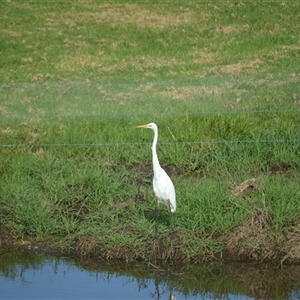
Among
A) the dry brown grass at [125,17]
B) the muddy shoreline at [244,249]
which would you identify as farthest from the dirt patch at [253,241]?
the dry brown grass at [125,17]

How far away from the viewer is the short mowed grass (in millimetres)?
11219

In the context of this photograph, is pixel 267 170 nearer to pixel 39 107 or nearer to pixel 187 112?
pixel 187 112

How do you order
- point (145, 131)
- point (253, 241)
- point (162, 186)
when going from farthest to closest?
point (145, 131), point (253, 241), point (162, 186)

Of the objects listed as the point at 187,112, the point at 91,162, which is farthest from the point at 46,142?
the point at 187,112

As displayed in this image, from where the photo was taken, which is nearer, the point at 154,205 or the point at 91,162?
the point at 154,205

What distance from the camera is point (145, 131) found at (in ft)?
43.2

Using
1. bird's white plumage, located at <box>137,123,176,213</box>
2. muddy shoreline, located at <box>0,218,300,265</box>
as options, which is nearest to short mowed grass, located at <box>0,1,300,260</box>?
muddy shoreline, located at <box>0,218,300,265</box>

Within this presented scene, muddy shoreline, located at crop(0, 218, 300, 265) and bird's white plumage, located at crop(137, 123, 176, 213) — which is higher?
bird's white plumage, located at crop(137, 123, 176, 213)

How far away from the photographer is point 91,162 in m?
12.4

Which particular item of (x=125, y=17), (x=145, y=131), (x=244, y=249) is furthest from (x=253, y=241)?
(x=125, y=17)

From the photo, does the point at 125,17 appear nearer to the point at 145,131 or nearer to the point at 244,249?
the point at 145,131

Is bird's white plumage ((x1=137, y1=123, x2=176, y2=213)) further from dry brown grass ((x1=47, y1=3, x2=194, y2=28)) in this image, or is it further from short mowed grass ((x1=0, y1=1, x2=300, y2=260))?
dry brown grass ((x1=47, y1=3, x2=194, y2=28))

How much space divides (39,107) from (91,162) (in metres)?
2.26

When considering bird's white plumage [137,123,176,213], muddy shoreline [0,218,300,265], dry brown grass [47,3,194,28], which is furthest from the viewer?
dry brown grass [47,3,194,28]
